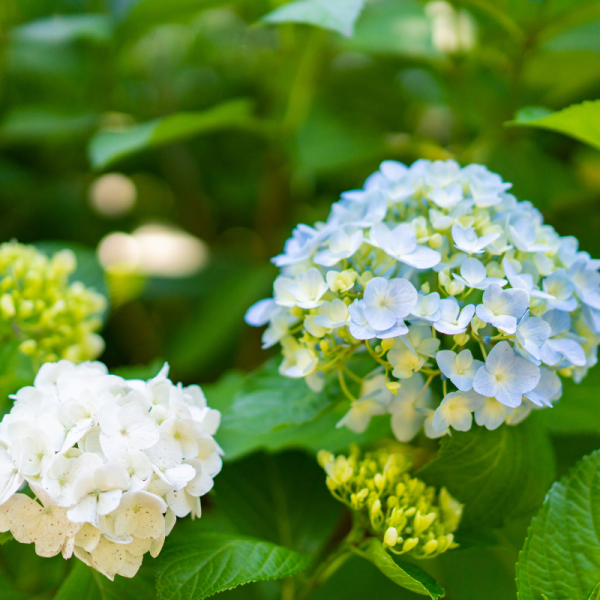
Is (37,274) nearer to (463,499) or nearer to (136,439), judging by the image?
(136,439)

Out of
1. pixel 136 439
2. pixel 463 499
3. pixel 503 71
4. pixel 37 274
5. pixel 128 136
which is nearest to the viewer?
pixel 136 439

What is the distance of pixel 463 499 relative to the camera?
1.84 feet

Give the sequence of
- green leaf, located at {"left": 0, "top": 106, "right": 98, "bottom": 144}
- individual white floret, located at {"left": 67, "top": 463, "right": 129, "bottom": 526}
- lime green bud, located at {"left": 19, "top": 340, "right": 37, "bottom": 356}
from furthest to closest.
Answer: green leaf, located at {"left": 0, "top": 106, "right": 98, "bottom": 144} → lime green bud, located at {"left": 19, "top": 340, "right": 37, "bottom": 356} → individual white floret, located at {"left": 67, "top": 463, "right": 129, "bottom": 526}

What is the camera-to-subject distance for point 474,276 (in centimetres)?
50

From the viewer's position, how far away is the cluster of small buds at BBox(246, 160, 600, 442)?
1.56 feet

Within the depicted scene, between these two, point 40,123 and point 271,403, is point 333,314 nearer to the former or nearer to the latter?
point 271,403

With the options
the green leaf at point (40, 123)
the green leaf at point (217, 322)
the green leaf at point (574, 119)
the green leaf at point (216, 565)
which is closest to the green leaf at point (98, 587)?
the green leaf at point (216, 565)

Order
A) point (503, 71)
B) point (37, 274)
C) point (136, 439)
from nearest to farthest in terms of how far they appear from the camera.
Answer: point (136, 439), point (37, 274), point (503, 71)

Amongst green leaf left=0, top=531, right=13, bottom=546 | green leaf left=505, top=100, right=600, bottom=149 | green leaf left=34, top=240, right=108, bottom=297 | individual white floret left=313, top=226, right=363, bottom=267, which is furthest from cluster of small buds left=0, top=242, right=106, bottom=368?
green leaf left=505, top=100, right=600, bottom=149

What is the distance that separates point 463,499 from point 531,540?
7 centimetres

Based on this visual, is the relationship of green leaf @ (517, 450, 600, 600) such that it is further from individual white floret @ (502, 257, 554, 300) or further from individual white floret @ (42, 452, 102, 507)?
individual white floret @ (42, 452, 102, 507)

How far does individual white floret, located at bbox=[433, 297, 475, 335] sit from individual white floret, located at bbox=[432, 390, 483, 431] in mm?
58

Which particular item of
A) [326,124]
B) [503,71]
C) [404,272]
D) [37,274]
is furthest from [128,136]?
[503,71]

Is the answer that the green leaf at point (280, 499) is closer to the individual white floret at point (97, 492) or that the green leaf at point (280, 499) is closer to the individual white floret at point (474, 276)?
the individual white floret at point (97, 492)
